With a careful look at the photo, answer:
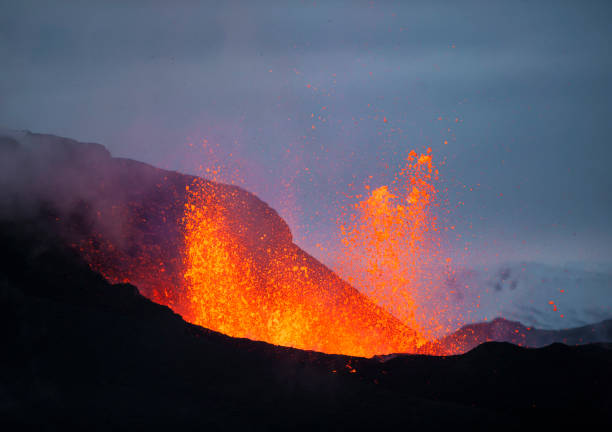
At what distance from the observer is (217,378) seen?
19.0 m

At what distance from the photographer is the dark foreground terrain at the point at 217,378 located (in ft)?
52.1

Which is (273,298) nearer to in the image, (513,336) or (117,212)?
(117,212)

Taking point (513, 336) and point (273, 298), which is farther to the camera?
point (513, 336)

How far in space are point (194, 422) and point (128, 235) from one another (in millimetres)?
24873

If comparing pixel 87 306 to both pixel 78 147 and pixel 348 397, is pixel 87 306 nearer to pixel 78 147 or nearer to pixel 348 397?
pixel 348 397

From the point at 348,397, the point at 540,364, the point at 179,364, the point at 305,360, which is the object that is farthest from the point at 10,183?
the point at 540,364

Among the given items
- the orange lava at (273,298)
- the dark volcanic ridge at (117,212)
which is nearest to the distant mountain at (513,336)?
the dark volcanic ridge at (117,212)

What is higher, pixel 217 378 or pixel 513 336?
pixel 513 336

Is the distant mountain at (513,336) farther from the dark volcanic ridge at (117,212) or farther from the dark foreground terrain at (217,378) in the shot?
the dark foreground terrain at (217,378)

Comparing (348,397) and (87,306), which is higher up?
(87,306)

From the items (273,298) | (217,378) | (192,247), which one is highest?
(192,247)

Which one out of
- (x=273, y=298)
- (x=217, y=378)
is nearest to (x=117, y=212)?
(x=273, y=298)

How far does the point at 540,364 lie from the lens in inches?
854

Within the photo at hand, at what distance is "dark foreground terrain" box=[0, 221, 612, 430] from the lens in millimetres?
15875
